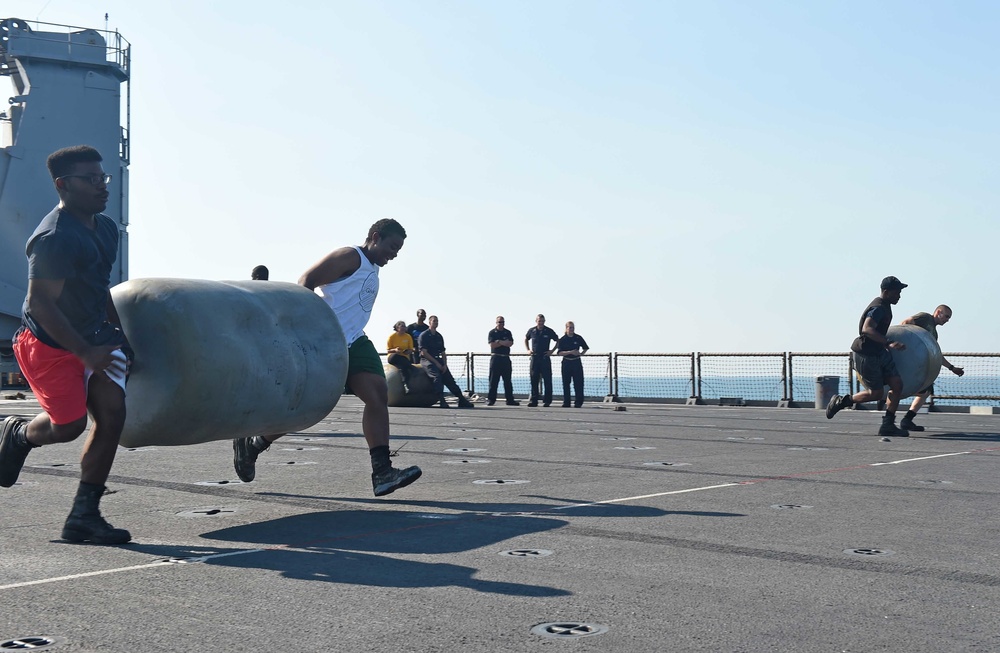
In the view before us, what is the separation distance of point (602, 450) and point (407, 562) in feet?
20.4

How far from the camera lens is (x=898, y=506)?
21.7ft

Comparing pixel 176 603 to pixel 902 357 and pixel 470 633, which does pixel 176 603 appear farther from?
pixel 902 357

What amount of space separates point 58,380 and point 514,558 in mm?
2384

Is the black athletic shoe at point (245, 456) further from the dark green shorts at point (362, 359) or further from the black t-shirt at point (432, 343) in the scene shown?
the black t-shirt at point (432, 343)

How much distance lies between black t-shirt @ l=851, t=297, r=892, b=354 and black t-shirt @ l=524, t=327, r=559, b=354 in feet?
35.4

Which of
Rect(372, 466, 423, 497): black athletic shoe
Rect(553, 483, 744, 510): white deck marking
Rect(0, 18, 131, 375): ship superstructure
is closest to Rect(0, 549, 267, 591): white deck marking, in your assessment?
Rect(372, 466, 423, 497): black athletic shoe

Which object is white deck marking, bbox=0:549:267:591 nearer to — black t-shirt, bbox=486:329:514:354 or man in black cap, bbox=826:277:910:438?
man in black cap, bbox=826:277:910:438

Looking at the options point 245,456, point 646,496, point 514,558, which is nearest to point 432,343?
point 245,456

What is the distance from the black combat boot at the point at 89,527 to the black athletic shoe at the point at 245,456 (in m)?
1.92

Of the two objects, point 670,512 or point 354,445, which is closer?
point 670,512

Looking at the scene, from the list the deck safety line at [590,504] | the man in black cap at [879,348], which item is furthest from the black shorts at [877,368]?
the deck safety line at [590,504]

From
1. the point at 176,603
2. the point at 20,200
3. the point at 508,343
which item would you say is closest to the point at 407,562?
the point at 176,603

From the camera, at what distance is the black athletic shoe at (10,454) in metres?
5.78

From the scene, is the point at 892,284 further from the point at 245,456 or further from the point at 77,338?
the point at 77,338
